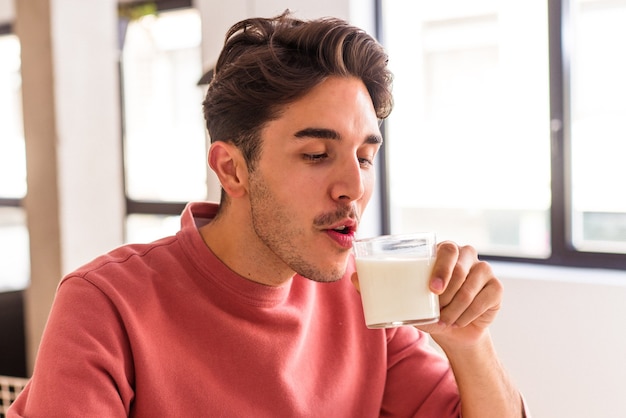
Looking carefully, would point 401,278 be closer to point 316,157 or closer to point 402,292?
point 402,292

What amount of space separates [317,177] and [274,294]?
0.25 metres

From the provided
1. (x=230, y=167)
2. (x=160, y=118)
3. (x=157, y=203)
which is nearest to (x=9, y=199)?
(x=160, y=118)

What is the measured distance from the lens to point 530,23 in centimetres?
406

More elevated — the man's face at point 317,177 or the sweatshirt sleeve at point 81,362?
the man's face at point 317,177

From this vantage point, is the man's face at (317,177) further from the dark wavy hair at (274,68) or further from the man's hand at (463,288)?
the man's hand at (463,288)

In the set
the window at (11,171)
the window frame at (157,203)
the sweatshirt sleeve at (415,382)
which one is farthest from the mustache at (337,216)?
the window at (11,171)

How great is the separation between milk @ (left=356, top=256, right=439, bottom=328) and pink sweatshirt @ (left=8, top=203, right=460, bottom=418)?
0.29 metres

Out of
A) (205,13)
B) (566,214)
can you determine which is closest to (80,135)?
(205,13)

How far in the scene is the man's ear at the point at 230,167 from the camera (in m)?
1.43

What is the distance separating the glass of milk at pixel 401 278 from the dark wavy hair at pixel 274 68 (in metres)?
0.36

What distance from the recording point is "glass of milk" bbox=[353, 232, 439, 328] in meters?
1.14

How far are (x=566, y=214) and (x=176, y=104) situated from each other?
358 centimetres

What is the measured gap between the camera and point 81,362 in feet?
3.64

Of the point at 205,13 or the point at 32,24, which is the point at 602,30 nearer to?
the point at 205,13
